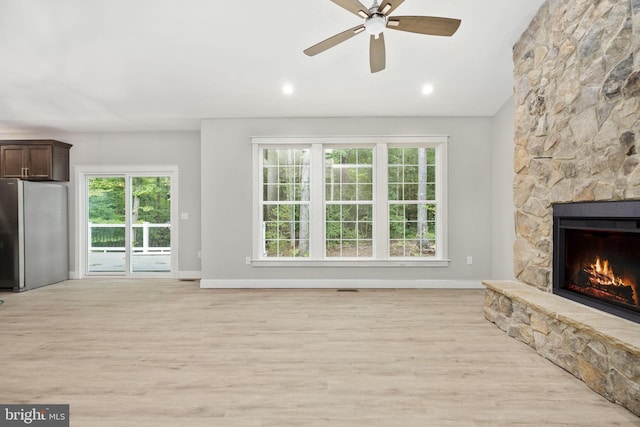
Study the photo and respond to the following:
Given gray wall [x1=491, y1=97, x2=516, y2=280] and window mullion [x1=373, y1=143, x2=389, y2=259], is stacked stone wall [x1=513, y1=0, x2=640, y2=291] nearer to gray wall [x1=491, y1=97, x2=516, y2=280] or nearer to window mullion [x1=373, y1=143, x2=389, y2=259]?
gray wall [x1=491, y1=97, x2=516, y2=280]

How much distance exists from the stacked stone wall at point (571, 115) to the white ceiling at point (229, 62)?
595 millimetres

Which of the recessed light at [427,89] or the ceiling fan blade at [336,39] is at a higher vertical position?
the recessed light at [427,89]

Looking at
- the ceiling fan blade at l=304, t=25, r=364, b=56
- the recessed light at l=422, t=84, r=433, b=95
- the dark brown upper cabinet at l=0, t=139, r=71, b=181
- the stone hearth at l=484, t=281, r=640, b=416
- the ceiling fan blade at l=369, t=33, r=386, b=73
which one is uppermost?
the recessed light at l=422, t=84, r=433, b=95

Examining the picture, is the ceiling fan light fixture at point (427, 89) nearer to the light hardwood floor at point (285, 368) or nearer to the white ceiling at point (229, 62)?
the white ceiling at point (229, 62)

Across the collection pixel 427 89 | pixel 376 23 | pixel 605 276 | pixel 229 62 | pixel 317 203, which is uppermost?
pixel 229 62

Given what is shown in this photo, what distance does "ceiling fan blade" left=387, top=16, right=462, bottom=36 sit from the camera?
250 cm

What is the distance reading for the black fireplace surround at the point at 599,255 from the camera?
7.94ft

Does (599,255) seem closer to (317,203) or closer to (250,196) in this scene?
(317,203)

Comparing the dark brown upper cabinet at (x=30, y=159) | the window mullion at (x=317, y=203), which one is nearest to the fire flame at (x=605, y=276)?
the window mullion at (x=317, y=203)

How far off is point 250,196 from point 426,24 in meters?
3.45

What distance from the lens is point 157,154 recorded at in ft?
19.6

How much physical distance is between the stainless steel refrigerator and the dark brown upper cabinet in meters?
0.22

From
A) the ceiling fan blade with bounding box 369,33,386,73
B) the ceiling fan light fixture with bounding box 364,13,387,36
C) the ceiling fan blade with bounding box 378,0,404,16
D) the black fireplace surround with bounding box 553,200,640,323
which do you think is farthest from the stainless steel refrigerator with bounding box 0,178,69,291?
the black fireplace surround with bounding box 553,200,640,323

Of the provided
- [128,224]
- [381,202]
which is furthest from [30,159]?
[381,202]
